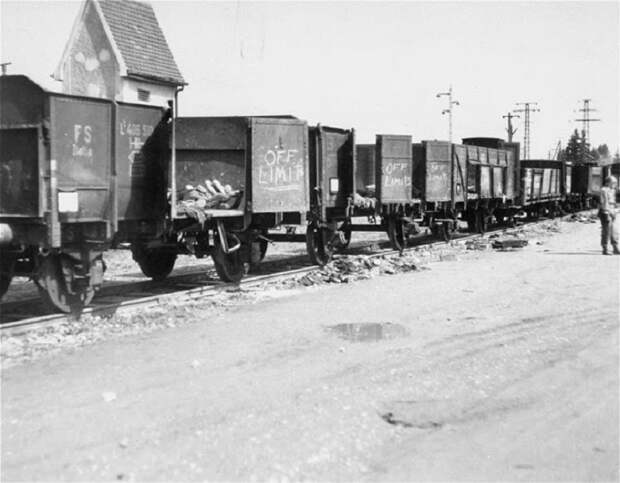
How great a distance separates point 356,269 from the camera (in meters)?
14.2

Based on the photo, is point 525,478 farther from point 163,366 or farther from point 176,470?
point 163,366

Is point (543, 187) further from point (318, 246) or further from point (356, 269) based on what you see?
point (356, 269)

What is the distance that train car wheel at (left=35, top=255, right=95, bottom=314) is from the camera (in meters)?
8.80

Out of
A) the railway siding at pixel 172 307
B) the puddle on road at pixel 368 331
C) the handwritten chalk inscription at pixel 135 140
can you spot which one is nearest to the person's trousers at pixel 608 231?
the railway siding at pixel 172 307

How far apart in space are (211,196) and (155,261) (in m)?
1.34

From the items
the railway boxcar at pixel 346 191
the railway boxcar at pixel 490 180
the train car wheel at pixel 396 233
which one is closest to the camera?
the railway boxcar at pixel 346 191

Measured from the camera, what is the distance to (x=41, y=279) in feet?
28.9

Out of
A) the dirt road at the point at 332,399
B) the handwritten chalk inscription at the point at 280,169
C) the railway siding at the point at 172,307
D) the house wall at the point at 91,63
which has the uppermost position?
the house wall at the point at 91,63

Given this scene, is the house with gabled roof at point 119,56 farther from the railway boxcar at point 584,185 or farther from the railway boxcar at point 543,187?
the railway boxcar at point 584,185

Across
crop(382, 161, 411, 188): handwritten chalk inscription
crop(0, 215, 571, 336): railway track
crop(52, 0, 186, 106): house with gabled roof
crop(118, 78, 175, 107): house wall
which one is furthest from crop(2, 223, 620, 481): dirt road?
crop(52, 0, 186, 106): house with gabled roof

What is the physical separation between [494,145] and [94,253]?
21.4 metres

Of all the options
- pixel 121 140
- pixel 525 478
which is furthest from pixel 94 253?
pixel 525 478

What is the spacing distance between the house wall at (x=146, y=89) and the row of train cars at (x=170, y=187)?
11531mm

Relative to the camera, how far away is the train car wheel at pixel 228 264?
458 inches
